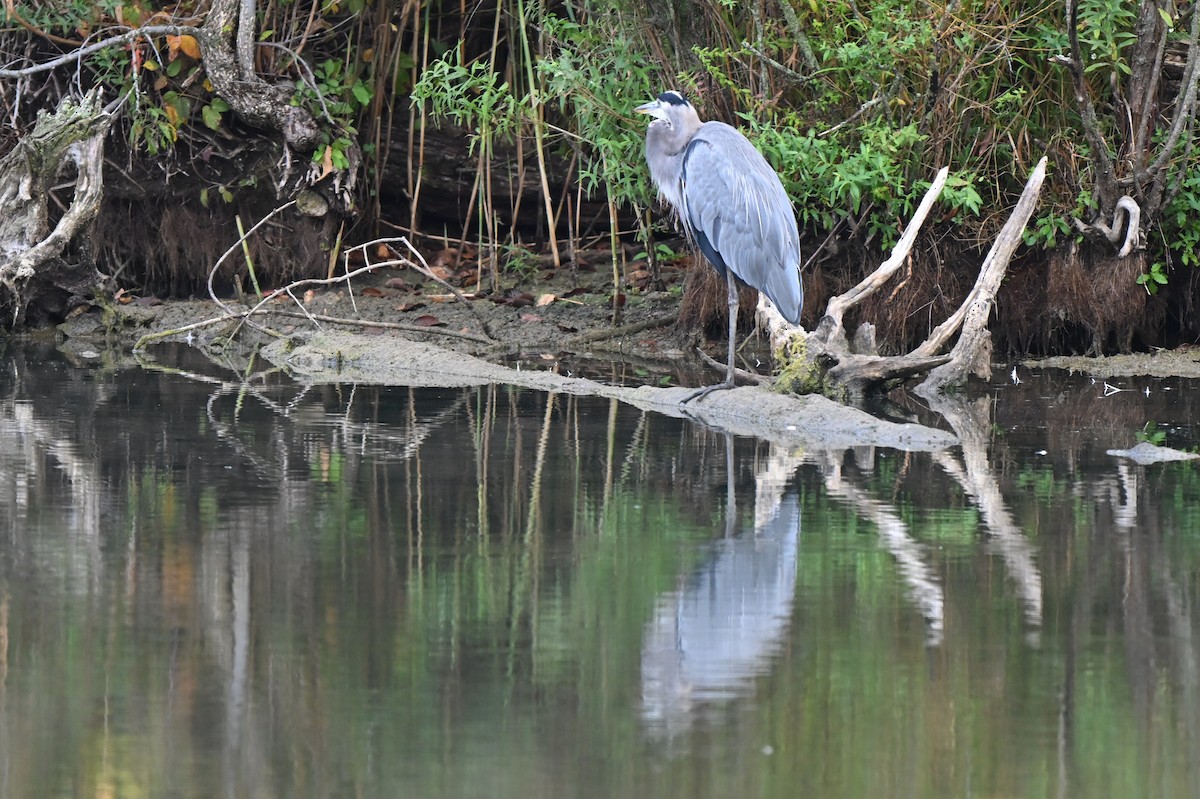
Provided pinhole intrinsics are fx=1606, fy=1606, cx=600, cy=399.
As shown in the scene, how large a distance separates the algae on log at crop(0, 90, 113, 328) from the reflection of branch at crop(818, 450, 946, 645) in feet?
15.3

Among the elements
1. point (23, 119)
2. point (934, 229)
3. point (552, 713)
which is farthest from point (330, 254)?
point (552, 713)

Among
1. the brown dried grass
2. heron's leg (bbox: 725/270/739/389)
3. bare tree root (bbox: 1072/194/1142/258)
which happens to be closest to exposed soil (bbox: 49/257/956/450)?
heron's leg (bbox: 725/270/739/389)

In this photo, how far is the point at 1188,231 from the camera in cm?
721

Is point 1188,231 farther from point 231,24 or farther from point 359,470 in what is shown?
point 231,24

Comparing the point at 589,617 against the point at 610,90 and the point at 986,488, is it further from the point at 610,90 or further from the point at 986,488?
the point at 610,90

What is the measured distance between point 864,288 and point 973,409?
726mm

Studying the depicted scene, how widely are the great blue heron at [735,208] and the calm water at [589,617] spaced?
1.24 meters

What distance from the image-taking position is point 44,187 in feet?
26.5

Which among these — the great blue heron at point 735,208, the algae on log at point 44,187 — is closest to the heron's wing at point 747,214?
the great blue heron at point 735,208

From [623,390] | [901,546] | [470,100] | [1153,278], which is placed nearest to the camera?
[901,546]

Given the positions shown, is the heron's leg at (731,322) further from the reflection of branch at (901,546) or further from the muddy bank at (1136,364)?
the muddy bank at (1136,364)

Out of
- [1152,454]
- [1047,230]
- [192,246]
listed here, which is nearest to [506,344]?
[192,246]

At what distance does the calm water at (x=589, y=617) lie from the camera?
2438 mm

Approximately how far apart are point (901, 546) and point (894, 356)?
9.39 feet
